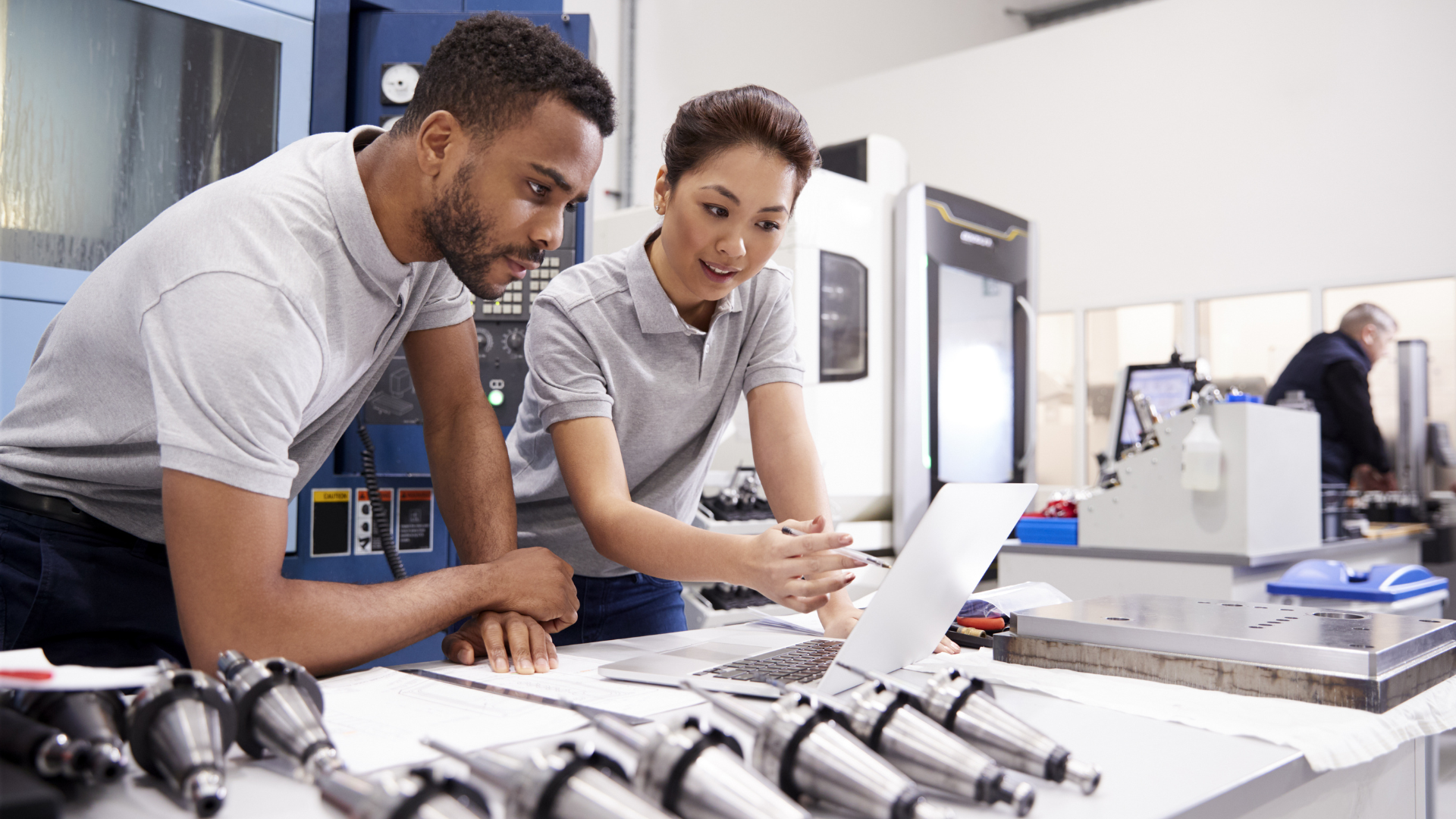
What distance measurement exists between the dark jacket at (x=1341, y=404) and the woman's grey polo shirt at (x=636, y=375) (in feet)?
10.2

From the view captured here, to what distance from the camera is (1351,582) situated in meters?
2.26

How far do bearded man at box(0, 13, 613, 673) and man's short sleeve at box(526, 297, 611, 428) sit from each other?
0.15 meters

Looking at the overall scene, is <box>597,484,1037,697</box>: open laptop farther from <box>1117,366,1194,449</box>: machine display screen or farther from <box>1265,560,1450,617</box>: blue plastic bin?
<box>1117,366,1194,449</box>: machine display screen

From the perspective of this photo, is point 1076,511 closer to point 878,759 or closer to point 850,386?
point 850,386

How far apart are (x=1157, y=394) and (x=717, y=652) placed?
276cm

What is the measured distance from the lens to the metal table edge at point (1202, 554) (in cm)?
241

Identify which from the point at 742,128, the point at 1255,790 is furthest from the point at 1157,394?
the point at 1255,790

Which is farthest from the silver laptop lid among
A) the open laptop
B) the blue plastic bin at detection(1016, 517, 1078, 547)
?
the blue plastic bin at detection(1016, 517, 1078, 547)

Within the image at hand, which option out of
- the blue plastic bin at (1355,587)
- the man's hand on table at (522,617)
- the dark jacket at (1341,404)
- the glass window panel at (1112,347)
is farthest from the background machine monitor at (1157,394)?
the man's hand on table at (522,617)

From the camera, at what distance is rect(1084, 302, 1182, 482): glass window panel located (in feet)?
17.5

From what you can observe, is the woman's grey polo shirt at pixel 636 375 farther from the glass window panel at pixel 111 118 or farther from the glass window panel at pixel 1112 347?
the glass window panel at pixel 1112 347

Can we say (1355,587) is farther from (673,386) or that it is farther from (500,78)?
(500,78)

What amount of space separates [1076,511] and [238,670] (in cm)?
256

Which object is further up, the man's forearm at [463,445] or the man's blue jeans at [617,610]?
the man's forearm at [463,445]
